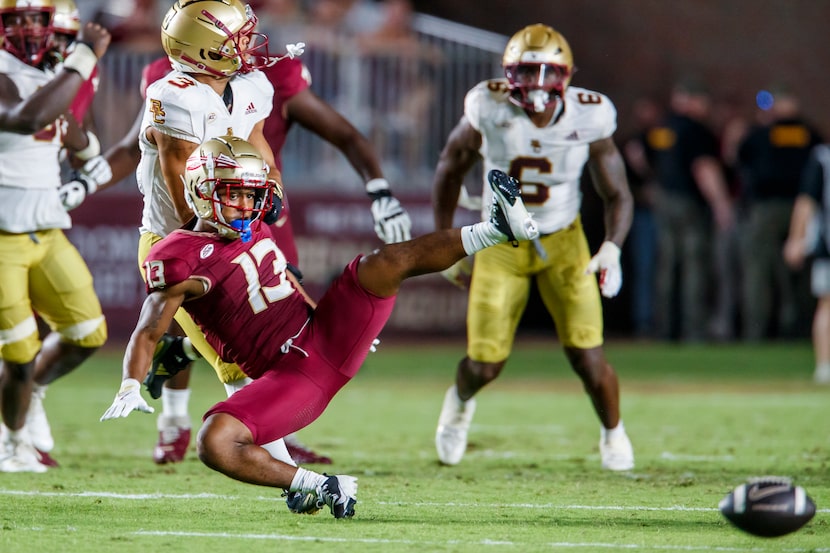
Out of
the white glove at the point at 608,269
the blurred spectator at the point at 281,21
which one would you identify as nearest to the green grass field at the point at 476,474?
the white glove at the point at 608,269

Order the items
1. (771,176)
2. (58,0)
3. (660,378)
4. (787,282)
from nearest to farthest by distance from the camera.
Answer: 1. (58,0)
2. (660,378)
3. (771,176)
4. (787,282)

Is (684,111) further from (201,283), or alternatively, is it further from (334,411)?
(201,283)

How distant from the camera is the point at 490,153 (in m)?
6.11

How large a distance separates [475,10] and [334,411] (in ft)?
22.9

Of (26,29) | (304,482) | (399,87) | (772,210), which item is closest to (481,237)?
(304,482)

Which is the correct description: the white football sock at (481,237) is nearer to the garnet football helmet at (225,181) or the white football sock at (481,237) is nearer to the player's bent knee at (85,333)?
the garnet football helmet at (225,181)

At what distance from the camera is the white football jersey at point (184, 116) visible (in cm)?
496

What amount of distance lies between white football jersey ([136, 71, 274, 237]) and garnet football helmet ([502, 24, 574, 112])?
3.94 feet

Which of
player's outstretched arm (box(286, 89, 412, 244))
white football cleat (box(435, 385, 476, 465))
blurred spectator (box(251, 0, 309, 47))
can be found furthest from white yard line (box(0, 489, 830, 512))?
blurred spectator (box(251, 0, 309, 47))

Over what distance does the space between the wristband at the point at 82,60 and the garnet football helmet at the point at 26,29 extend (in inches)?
5.6

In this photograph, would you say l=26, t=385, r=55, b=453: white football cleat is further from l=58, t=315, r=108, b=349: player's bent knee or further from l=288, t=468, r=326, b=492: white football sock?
→ l=288, t=468, r=326, b=492: white football sock

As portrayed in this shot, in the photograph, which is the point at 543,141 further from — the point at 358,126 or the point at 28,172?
the point at 358,126

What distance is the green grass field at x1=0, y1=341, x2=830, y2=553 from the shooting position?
13.8ft

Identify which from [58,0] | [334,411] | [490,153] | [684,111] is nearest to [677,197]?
[684,111]
